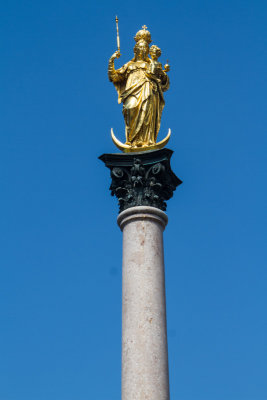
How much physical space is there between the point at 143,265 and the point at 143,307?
101 centimetres

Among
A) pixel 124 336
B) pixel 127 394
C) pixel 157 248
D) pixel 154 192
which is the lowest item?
pixel 127 394

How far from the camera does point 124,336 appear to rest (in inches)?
598

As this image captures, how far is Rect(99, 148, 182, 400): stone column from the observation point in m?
14.6

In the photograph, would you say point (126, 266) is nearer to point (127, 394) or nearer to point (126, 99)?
point (127, 394)

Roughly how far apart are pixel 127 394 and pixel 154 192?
4940 mm

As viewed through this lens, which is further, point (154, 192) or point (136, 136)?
point (136, 136)

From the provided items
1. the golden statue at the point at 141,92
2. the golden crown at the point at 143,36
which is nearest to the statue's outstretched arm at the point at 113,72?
the golden statue at the point at 141,92

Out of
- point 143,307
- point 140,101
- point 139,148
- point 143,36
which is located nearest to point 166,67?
point 143,36

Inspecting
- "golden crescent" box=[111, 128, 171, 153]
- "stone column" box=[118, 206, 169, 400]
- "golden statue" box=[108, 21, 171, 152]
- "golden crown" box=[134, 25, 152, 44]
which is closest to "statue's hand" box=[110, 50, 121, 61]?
"golden statue" box=[108, 21, 171, 152]

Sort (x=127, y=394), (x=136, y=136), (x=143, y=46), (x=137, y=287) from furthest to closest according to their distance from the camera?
(x=143, y=46) < (x=136, y=136) < (x=137, y=287) < (x=127, y=394)

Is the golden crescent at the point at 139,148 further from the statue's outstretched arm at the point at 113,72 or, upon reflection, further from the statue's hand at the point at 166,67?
the statue's hand at the point at 166,67

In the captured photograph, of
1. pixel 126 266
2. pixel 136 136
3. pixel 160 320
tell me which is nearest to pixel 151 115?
pixel 136 136

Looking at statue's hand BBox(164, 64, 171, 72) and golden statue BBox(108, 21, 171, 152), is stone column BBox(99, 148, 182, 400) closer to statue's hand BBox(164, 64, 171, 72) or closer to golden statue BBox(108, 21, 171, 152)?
golden statue BBox(108, 21, 171, 152)

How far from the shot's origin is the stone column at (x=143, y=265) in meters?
14.6
